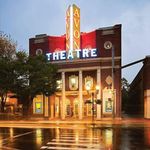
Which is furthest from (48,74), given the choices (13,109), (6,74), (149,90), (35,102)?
(13,109)

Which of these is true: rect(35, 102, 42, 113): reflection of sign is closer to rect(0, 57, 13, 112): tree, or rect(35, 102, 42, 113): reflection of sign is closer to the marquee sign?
the marquee sign

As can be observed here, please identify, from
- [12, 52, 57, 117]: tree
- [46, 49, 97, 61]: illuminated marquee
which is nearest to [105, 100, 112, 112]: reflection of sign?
[46, 49, 97, 61]: illuminated marquee

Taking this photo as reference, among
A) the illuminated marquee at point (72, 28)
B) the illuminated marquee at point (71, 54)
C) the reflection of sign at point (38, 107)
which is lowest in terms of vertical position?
the reflection of sign at point (38, 107)

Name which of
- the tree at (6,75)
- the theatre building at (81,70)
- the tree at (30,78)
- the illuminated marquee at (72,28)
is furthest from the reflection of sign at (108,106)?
the tree at (6,75)

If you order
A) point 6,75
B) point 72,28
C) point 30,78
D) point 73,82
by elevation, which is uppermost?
point 72,28

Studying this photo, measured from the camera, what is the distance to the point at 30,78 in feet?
169

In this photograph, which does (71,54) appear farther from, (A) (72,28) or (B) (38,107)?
(B) (38,107)

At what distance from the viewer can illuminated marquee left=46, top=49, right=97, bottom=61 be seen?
55562 mm

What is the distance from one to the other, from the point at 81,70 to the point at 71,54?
3.06 m

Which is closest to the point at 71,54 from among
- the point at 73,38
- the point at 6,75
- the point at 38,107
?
the point at 73,38

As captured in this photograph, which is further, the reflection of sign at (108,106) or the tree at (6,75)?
the reflection of sign at (108,106)

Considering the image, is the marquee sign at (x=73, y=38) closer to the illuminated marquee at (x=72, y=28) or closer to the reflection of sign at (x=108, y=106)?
the illuminated marquee at (x=72, y=28)

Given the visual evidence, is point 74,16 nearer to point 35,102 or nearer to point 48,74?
point 48,74

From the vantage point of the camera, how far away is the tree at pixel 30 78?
165 ft
